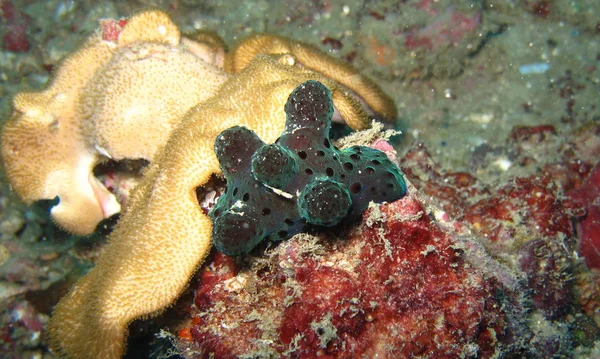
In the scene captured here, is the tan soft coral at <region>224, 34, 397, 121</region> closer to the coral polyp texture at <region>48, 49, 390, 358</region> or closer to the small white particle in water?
the coral polyp texture at <region>48, 49, 390, 358</region>

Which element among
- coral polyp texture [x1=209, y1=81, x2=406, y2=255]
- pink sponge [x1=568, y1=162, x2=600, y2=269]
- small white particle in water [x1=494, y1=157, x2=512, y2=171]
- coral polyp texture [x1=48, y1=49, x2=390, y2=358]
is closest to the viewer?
coral polyp texture [x1=209, y1=81, x2=406, y2=255]

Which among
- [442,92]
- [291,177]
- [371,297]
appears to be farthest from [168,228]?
[442,92]

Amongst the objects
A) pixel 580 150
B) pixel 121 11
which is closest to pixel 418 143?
pixel 580 150

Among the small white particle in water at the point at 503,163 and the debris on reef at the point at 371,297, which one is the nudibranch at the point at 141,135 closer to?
the debris on reef at the point at 371,297

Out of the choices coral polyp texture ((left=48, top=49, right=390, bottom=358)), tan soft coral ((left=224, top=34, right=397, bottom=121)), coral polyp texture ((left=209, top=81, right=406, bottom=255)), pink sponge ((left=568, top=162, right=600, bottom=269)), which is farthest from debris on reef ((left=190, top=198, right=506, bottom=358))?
pink sponge ((left=568, top=162, right=600, bottom=269))

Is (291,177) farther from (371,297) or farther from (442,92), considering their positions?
(442,92)

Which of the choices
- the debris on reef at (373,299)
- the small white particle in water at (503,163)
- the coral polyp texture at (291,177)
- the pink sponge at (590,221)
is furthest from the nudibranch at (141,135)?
the pink sponge at (590,221)

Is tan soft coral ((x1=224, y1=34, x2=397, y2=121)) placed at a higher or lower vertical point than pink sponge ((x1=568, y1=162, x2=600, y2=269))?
higher
